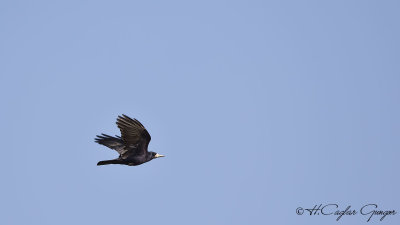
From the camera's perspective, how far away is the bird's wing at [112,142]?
30.4 metres

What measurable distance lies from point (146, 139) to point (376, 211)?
10171 millimetres

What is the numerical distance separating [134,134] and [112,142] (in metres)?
2.53

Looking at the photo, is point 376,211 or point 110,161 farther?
point 376,211

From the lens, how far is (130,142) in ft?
95.3

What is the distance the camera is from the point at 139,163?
29938 mm

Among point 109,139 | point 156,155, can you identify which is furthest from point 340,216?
point 109,139

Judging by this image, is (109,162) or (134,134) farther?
(109,162)

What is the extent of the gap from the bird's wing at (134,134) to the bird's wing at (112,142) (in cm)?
106

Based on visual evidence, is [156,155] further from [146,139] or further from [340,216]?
[340,216]

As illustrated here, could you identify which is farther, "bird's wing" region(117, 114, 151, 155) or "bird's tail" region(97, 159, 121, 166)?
"bird's tail" region(97, 159, 121, 166)

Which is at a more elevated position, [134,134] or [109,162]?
[134,134]

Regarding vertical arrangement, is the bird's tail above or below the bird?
below

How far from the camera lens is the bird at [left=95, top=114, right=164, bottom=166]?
28.0m

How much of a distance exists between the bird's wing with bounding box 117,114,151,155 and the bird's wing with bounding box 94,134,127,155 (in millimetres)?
1057
